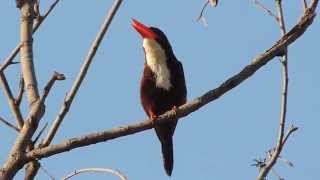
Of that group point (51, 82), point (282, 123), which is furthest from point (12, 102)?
point (282, 123)

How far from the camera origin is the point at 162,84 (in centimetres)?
505

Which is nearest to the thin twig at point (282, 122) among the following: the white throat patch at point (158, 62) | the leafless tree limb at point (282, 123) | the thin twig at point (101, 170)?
the leafless tree limb at point (282, 123)

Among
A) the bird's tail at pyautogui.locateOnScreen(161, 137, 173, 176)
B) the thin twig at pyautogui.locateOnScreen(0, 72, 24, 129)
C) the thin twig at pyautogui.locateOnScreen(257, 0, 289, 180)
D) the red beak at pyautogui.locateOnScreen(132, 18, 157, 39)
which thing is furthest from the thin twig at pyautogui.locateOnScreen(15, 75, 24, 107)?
the bird's tail at pyautogui.locateOnScreen(161, 137, 173, 176)

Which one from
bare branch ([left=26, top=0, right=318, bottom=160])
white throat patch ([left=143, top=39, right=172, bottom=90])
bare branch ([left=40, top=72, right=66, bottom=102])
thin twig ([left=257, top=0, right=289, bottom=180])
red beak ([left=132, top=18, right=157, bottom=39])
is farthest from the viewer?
white throat patch ([left=143, top=39, right=172, bottom=90])

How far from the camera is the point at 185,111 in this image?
3.11 meters

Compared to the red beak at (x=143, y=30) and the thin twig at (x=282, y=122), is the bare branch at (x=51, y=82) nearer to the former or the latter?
the thin twig at (x=282, y=122)

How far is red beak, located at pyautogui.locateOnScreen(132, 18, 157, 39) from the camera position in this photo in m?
4.69

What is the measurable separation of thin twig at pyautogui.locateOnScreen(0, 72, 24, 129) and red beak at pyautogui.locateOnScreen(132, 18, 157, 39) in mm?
1975

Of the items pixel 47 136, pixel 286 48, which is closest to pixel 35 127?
pixel 47 136

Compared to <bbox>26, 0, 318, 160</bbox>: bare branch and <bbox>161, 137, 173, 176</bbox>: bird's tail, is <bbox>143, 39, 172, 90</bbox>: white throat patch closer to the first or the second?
<bbox>161, 137, 173, 176</bbox>: bird's tail

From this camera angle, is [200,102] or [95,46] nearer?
[95,46]

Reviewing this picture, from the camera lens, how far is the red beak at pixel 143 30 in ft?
15.4

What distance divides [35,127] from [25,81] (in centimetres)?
26

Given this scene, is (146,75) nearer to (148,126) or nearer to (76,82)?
(148,126)
